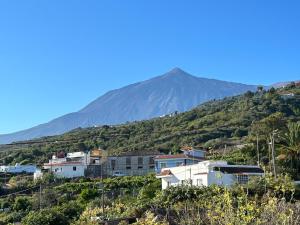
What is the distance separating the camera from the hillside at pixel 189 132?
222 feet

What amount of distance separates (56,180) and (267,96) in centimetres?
3621

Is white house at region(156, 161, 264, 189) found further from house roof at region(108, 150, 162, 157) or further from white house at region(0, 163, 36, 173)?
white house at region(0, 163, 36, 173)

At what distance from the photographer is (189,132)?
236 feet

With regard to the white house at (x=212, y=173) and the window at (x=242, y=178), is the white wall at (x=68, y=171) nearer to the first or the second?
the white house at (x=212, y=173)

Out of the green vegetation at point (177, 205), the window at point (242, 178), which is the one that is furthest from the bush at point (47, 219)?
the window at point (242, 178)

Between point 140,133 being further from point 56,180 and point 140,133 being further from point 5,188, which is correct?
point 5,188

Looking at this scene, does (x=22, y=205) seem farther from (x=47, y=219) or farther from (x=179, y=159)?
(x=47, y=219)

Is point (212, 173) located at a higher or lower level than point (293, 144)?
lower

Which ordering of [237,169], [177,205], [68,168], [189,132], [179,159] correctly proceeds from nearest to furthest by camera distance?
1. [177,205]
2. [237,169]
3. [179,159]
4. [68,168]
5. [189,132]

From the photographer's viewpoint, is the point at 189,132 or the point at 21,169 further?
the point at 189,132

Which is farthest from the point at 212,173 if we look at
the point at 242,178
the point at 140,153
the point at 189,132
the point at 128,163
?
the point at 189,132

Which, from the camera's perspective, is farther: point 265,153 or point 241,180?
point 265,153

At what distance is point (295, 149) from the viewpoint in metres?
37.5

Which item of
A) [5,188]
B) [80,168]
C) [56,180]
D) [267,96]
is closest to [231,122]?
[267,96]
